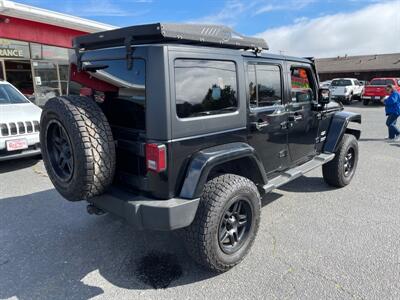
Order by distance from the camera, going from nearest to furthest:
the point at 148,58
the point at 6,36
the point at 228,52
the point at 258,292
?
the point at 148,58, the point at 258,292, the point at 228,52, the point at 6,36

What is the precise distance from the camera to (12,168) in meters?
5.95

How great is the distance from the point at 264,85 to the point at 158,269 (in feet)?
7.25

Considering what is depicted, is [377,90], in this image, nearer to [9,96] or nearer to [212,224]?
[9,96]

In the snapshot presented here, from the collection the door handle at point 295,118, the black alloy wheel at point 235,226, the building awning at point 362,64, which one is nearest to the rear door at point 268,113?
the door handle at point 295,118

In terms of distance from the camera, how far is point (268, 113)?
3383 mm

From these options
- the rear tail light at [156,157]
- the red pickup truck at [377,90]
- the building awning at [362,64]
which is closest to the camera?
the rear tail light at [156,157]

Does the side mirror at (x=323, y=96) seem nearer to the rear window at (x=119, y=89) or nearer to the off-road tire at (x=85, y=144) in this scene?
the rear window at (x=119, y=89)

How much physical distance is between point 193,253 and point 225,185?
65 cm

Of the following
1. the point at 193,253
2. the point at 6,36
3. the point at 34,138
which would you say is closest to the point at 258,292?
the point at 193,253

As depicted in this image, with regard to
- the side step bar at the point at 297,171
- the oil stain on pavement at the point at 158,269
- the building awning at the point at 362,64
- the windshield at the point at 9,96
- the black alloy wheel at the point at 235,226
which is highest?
the building awning at the point at 362,64

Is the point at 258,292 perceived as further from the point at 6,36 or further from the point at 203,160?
the point at 6,36

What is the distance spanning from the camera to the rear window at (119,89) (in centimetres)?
247

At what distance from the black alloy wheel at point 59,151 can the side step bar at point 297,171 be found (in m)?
1.99

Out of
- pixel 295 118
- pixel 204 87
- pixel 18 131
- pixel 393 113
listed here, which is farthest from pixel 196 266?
pixel 393 113
